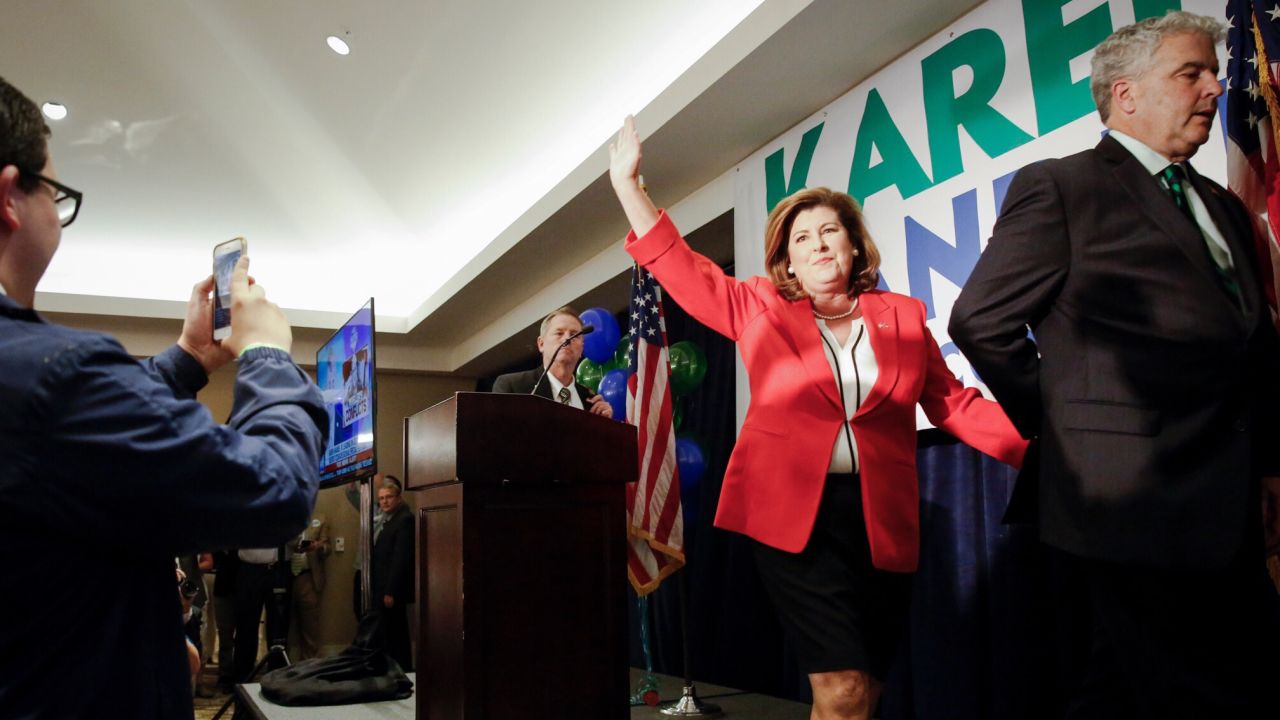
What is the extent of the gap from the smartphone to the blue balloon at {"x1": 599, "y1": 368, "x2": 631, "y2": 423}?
3.06 metres

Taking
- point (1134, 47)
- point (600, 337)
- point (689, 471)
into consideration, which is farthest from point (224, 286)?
point (600, 337)

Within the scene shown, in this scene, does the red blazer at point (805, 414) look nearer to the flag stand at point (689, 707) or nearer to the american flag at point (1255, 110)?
the american flag at point (1255, 110)

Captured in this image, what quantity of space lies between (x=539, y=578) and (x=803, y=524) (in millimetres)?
635

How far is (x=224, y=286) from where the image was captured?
115 cm

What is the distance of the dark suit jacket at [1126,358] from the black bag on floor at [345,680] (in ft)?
9.10

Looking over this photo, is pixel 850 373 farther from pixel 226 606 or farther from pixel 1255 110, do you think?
pixel 226 606

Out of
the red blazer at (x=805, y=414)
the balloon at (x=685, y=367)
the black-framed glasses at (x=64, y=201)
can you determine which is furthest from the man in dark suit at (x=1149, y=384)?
the balloon at (x=685, y=367)

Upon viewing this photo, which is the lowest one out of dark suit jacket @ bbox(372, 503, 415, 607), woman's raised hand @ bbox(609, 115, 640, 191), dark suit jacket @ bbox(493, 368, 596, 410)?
dark suit jacket @ bbox(372, 503, 415, 607)

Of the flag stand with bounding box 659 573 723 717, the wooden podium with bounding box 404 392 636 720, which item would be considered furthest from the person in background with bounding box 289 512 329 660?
the wooden podium with bounding box 404 392 636 720

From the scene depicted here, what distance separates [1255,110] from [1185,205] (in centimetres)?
71

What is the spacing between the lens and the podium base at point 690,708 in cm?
314

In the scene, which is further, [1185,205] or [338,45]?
[338,45]

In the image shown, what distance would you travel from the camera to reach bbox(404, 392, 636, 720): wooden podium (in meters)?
1.93

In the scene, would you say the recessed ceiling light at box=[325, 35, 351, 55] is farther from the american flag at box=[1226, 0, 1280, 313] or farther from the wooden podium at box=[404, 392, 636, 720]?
the american flag at box=[1226, 0, 1280, 313]
